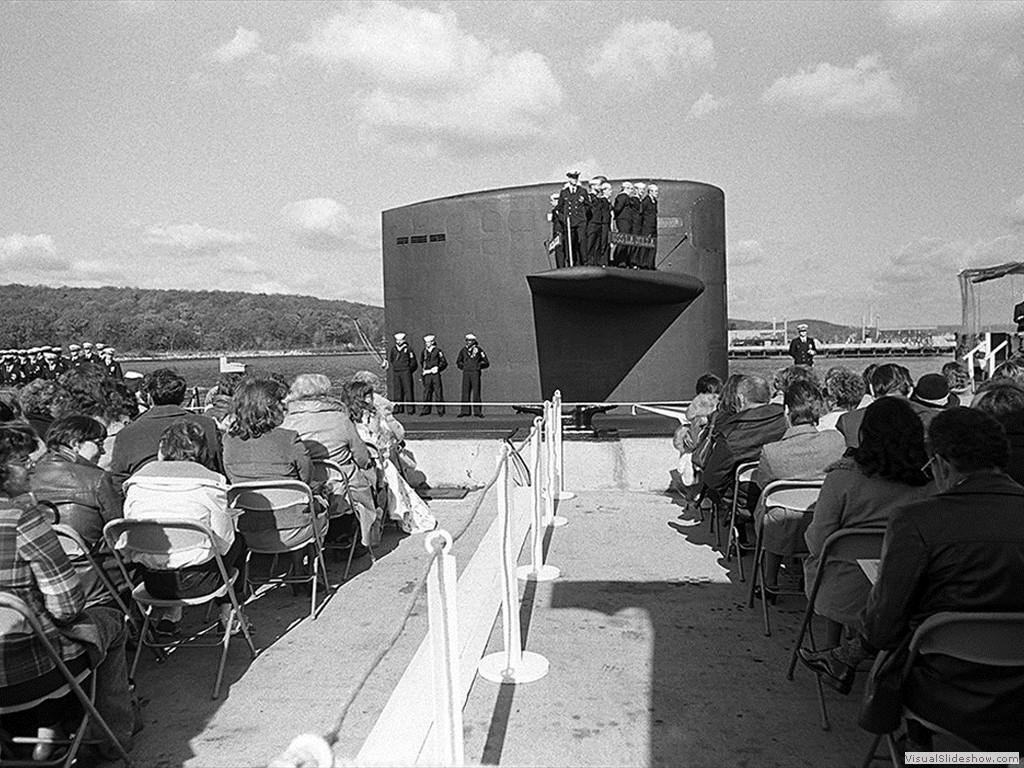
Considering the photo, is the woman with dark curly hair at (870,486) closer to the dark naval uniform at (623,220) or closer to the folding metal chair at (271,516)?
the folding metal chair at (271,516)

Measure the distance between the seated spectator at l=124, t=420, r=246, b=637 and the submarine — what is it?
735 centimetres

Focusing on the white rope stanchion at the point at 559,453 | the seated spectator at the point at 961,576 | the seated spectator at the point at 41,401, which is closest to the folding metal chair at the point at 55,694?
the seated spectator at the point at 961,576

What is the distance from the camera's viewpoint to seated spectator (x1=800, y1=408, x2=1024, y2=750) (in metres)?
2.49

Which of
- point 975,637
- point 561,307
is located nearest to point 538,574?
point 975,637

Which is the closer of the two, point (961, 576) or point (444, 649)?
point (444, 649)

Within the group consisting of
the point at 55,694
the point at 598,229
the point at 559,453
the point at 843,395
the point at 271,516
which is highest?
the point at 598,229

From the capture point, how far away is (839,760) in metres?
3.28

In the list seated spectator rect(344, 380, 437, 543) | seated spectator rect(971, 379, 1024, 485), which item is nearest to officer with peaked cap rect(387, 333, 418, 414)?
seated spectator rect(344, 380, 437, 543)

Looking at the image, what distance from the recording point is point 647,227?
10.9m

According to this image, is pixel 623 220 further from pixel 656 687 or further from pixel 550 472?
pixel 656 687

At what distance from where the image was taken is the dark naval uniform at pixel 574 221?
1044 centimetres

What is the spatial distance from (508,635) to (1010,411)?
2873 mm

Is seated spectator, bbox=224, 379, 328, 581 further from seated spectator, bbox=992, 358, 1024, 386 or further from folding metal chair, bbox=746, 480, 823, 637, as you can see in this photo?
seated spectator, bbox=992, 358, 1024, 386

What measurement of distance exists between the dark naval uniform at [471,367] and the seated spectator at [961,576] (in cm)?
905
